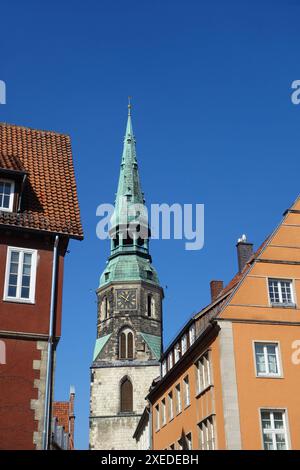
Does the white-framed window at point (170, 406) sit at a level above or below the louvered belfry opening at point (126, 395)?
below

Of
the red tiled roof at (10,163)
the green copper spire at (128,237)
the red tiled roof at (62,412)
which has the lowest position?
the red tiled roof at (62,412)

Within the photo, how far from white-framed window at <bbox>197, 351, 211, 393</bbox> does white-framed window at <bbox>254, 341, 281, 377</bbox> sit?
2172 millimetres

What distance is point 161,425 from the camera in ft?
109

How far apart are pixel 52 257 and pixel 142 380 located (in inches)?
1805

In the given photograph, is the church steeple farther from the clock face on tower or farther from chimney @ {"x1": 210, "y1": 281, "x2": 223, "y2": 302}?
chimney @ {"x1": 210, "y1": 281, "x2": 223, "y2": 302}

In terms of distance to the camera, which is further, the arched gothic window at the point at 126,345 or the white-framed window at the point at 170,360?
the arched gothic window at the point at 126,345

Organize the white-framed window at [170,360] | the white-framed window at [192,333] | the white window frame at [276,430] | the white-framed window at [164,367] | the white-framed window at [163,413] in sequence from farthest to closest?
the white-framed window at [164,367], the white-framed window at [163,413], the white-framed window at [170,360], the white-framed window at [192,333], the white window frame at [276,430]

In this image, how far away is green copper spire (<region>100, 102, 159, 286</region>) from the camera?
69.6m

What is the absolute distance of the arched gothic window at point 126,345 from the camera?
64.3m

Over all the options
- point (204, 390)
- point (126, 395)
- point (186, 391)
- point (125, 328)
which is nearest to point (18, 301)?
point (204, 390)

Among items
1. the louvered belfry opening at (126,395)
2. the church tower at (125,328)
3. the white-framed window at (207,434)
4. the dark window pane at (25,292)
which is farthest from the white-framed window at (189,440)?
the louvered belfry opening at (126,395)

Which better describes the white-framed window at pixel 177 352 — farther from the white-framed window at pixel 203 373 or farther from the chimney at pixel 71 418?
the chimney at pixel 71 418

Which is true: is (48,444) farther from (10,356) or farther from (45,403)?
(10,356)
